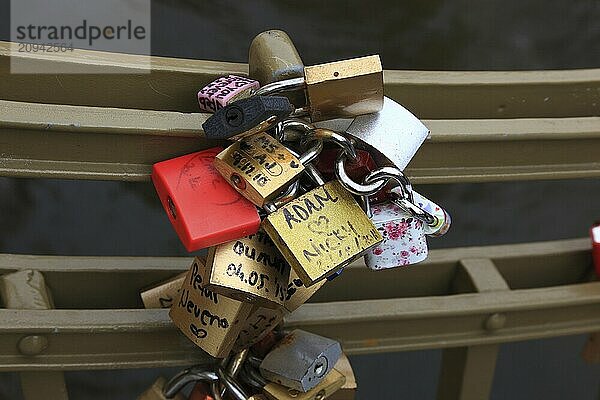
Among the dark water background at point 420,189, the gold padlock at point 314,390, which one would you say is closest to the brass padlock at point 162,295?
the gold padlock at point 314,390

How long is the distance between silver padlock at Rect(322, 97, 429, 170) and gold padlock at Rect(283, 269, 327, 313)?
0.36ft

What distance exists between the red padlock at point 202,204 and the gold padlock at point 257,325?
0.11 metres

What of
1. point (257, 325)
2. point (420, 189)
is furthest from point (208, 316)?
point (420, 189)

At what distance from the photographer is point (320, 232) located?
602 millimetres

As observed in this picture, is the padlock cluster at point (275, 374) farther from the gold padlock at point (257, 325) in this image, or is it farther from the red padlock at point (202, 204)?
the red padlock at point (202, 204)

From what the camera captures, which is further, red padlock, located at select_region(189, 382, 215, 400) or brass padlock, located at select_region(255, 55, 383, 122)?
red padlock, located at select_region(189, 382, 215, 400)

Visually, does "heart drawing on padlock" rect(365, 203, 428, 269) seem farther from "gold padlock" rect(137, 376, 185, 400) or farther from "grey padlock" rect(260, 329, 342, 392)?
"gold padlock" rect(137, 376, 185, 400)

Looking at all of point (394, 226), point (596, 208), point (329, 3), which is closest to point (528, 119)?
point (394, 226)

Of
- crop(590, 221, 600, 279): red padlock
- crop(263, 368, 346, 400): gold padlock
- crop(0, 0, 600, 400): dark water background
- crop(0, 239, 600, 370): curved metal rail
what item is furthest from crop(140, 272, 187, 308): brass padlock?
crop(0, 0, 600, 400): dark water background

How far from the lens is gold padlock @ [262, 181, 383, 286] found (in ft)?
1.94

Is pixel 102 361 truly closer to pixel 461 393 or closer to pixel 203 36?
pixel 461 393

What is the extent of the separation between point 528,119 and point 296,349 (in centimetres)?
30

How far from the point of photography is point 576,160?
797mm

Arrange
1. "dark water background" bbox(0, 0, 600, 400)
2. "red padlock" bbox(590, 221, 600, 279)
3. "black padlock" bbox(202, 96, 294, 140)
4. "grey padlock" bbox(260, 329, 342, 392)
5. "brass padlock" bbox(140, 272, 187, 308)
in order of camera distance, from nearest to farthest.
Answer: "black padlock" bbox(202, 96, 294, 140)
"grey padlock" bbox(260, 329, 342, 392)
"brass padlock" bbox(140, 272, 187, 308)
"red padlock" bbox(590, 221, 600, 279)
"dark water background" bbox(0, 0, 600, 400)
